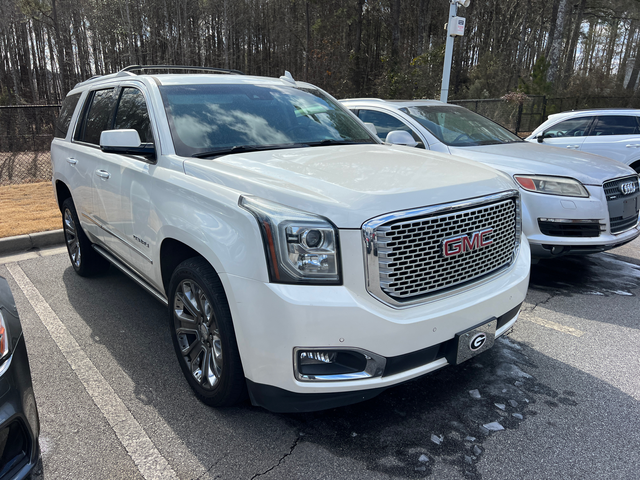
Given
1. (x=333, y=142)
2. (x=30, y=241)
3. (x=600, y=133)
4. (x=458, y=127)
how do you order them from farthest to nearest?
(x=600, y=133) < (x=30, y=241) < (x=458, y=127) < (x=333, y=142)

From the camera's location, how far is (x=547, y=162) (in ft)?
15.7

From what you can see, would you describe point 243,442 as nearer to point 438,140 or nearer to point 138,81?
point 138,81

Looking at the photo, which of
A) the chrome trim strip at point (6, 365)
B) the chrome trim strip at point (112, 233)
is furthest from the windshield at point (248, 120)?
the chrome trim strip at point (6, 365)

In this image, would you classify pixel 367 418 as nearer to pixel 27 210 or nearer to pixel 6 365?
pixel 6 365

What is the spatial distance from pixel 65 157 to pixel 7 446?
3.62 metres

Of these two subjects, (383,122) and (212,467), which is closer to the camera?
(212,467)

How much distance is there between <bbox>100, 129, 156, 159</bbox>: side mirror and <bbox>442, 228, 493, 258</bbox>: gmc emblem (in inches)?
77.3

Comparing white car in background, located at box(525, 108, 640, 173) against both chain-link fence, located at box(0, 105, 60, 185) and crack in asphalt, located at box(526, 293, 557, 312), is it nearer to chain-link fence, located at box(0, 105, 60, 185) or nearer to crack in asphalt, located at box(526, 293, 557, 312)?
crack in asphalt, located at box(526, 293, 557, 312)

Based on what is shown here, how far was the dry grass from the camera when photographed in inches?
253

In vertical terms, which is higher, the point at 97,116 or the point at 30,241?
the point at 97,116

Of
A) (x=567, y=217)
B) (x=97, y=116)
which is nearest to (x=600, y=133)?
(x=567, y=217)

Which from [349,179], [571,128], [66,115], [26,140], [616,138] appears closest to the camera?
[349,179]

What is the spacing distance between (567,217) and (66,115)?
520cm

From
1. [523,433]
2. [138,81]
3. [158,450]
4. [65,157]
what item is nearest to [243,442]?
[158,450]
